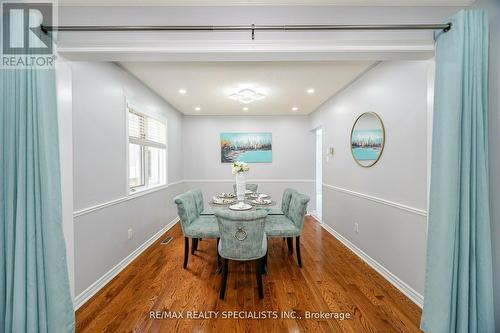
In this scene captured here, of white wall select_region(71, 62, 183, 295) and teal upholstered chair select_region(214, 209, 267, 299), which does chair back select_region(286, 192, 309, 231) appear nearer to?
teal upholstered chair select_region(214, 209, 267, 299)

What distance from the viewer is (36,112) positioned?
1279 millimetres

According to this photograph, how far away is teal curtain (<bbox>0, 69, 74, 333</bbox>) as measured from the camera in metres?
1.26

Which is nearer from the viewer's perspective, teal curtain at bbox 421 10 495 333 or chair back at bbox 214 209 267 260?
teal curtain at bbox 421 10 495 333

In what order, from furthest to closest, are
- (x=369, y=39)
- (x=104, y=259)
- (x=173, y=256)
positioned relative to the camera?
(x=173, y=256) → (x=104, y=259) → (x=369, y=39)

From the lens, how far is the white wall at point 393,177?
1898 mm

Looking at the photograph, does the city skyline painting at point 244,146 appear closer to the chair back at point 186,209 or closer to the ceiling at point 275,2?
the chair back at point 186,209

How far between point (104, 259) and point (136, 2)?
2.51m

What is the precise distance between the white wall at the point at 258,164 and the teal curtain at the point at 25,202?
3.79m

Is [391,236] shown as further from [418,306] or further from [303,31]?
[303,31]

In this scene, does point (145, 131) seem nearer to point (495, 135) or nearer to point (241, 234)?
point (241, 234)

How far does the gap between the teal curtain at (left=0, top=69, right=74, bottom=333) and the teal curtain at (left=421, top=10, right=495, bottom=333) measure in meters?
2.64

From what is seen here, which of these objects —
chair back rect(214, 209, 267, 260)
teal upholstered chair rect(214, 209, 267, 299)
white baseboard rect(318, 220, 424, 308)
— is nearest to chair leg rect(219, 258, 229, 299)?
teal upholstered chair rect(214, 209, 267, 299)

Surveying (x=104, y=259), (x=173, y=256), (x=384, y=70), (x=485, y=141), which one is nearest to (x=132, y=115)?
(x=104, y=259)

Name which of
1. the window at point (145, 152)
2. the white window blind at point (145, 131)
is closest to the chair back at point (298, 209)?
the window at point (145, 152)
